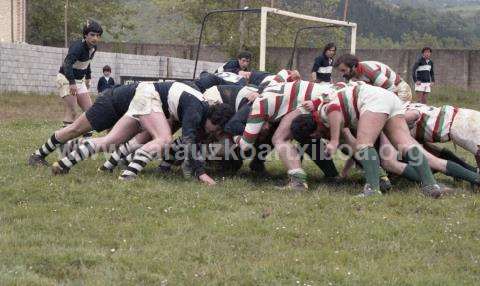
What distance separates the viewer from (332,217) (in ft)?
23.7

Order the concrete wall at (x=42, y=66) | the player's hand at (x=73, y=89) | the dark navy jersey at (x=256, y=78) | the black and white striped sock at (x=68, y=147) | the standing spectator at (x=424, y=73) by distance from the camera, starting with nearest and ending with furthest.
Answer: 1. the black and white striped sock at (x=68, y=147)
2. the dark navy jersey at (x=256, y=78)
3. the player's hand at (x=73, y=89)
4. the standing spectator at (x=424, y=73)
5. the concrete wall at (x=42, y=66)

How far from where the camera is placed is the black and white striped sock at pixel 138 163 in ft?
28.8

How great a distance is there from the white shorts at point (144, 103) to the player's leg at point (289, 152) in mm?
1418

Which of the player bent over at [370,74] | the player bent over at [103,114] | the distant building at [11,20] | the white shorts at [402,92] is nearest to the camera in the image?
the player bent over at [103,114]

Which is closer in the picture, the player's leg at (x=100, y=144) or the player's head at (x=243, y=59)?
the player's leg at (x=100, y=144)

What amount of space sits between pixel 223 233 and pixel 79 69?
6.81 m

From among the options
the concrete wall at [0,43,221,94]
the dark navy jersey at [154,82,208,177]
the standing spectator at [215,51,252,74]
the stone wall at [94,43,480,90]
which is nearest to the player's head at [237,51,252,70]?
the standing spectator at [215,51,252,74]

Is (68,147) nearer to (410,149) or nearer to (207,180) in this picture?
(207,180)

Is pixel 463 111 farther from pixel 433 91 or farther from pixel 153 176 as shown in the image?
pixel 433 91

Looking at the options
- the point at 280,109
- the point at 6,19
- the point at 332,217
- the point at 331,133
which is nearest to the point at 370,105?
Result: the point at 331,133

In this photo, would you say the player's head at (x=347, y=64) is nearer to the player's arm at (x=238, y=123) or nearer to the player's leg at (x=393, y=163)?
the player's leg at (x=393, y=163)

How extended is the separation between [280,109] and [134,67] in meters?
22.1

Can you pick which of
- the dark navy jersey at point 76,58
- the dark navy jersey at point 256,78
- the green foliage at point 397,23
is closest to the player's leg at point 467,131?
the dark navy jersey at point 256,78

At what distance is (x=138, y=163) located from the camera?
28.9 feet
